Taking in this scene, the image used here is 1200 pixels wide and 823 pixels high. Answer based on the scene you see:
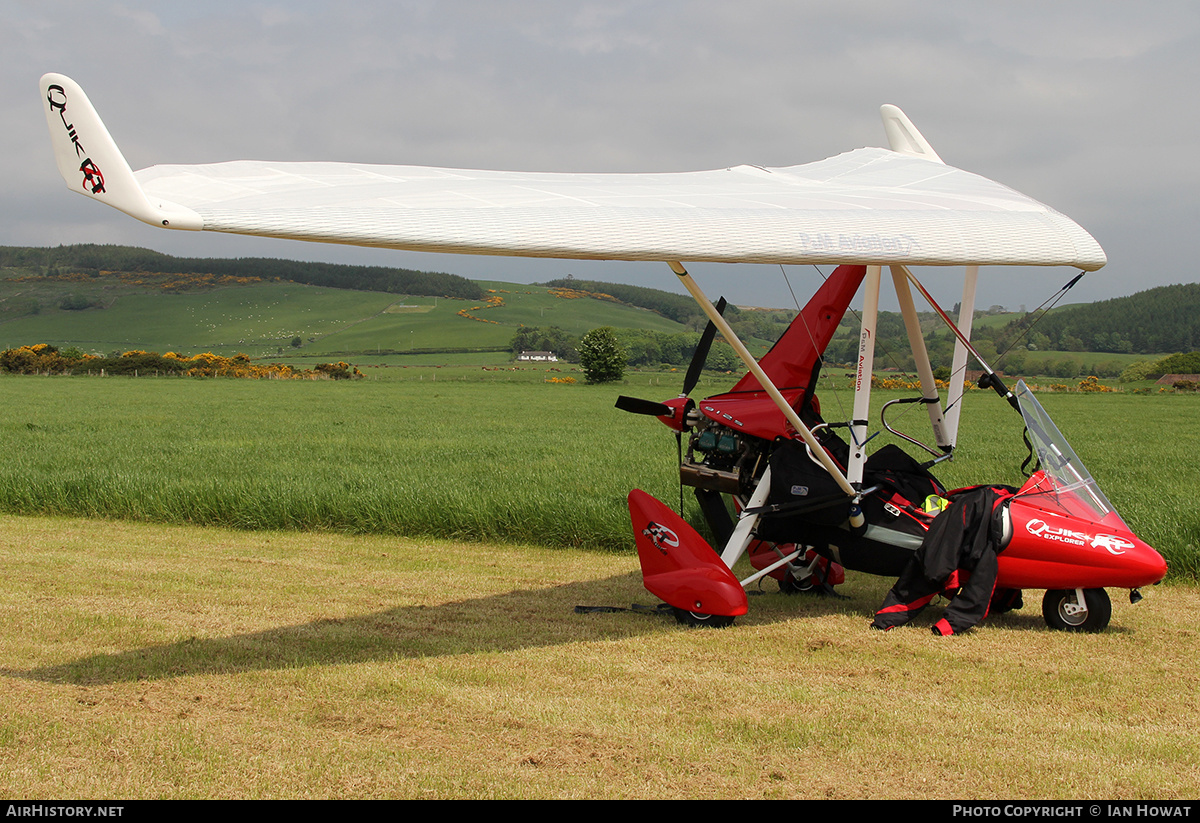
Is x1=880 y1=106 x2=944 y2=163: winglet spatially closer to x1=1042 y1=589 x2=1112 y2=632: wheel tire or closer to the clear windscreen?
the clear windscreen

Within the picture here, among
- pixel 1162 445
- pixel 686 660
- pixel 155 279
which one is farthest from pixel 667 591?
pixel 155 279

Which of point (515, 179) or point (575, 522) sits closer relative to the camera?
point (515, 179)

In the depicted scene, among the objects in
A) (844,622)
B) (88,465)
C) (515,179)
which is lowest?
(88,465)

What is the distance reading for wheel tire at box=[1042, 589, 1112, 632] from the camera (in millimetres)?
5312

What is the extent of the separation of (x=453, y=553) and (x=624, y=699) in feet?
13.6

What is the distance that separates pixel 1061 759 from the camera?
347 centimetres

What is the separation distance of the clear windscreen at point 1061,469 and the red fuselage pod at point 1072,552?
43 mm

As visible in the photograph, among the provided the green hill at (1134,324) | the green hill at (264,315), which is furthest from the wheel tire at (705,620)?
the green hill at (264,315)

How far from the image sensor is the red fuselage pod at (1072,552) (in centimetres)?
507

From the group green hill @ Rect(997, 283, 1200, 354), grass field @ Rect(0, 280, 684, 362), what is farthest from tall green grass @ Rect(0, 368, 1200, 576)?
grass field @ Rect(0, 280, 684, 362)

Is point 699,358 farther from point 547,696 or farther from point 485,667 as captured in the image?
point 547,696

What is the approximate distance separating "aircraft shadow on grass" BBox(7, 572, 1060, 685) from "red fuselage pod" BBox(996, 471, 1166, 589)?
1.53ft

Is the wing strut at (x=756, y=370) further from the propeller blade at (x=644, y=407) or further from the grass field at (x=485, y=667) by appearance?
the grass field at (x=485, y=667)

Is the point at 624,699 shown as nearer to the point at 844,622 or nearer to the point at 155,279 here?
the point at 844,622
